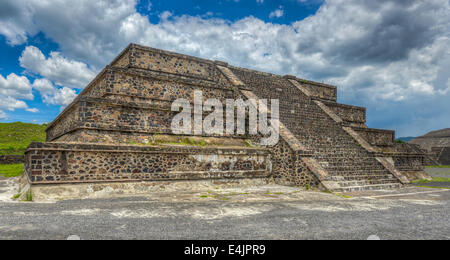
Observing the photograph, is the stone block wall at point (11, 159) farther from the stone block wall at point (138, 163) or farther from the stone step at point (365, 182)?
the stone step at point (365, 182)

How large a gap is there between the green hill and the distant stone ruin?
27.4 ft

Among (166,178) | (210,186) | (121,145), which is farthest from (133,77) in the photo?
(210,186)

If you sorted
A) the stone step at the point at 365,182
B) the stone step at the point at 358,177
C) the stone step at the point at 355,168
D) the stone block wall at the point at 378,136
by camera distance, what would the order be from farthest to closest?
the stone block wall at the point at 378,136, the stone step at the point at 355,168, the stone step at the point at 358,177, the stone step at the point at 365,182

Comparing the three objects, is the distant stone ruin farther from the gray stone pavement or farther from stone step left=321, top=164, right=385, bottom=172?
the gray stone pavement

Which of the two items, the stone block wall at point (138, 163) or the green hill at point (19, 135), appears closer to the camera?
the stone block wall at point (138, 163)

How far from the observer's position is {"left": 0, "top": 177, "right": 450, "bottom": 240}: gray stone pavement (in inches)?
176

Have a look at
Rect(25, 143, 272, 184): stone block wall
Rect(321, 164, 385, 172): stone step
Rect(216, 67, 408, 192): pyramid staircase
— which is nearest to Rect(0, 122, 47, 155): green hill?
Rect(25, 143, 272, 184): stone block wall

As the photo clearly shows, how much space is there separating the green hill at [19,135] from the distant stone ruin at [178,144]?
27.4ft

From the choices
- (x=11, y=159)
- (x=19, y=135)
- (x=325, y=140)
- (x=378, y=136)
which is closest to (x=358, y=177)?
(x=325, y=140)

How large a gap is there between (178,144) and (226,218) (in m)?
5.76

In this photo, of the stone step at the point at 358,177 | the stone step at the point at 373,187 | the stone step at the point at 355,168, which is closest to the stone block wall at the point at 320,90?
the stone step at the point at 355,168

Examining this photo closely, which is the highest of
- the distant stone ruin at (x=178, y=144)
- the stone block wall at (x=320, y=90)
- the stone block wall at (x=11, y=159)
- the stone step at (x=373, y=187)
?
the stone block wall at (x=320, y=90)

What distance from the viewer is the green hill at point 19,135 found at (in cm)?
2195
